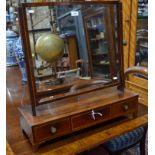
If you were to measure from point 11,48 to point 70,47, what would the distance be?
5.99ft

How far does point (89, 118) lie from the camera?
1242 mm

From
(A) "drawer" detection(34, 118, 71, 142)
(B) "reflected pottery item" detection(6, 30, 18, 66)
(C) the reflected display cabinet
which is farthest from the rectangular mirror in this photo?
(B) "reflected pottery item" detection(6, 30, 18, 66)

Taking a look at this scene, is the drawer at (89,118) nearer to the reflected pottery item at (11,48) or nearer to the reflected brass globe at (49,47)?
the reflected brass globe at (49,47)

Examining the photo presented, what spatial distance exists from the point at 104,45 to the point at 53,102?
476mm

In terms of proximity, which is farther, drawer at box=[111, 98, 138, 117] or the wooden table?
drawer at box=[111, 98, 138, 117]

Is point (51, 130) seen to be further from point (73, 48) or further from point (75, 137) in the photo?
point (73, 48)

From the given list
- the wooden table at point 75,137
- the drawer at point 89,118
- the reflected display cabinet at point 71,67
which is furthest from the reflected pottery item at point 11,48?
the drawer at point 89,118

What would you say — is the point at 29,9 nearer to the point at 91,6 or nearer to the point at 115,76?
the point at 91,6

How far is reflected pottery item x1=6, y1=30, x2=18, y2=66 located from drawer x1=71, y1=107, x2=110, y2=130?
1.79 meters

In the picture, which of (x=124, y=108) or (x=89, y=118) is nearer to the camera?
(x=89, y=118)

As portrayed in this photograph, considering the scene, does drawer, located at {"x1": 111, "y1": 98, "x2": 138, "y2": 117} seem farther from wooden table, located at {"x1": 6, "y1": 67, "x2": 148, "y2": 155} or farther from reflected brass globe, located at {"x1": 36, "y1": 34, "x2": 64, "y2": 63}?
reflected brass globe, located at {"x1": 36, "y1": 34, "x2": 64, "y2": 63}

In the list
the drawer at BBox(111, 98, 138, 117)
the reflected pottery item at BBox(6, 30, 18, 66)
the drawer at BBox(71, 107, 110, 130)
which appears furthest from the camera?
the reflected pottery item at BBox(6, 30, 18, 66)

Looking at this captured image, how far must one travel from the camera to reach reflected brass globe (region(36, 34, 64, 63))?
3.92 ft

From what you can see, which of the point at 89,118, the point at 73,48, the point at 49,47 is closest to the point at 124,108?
the point at 89,118
